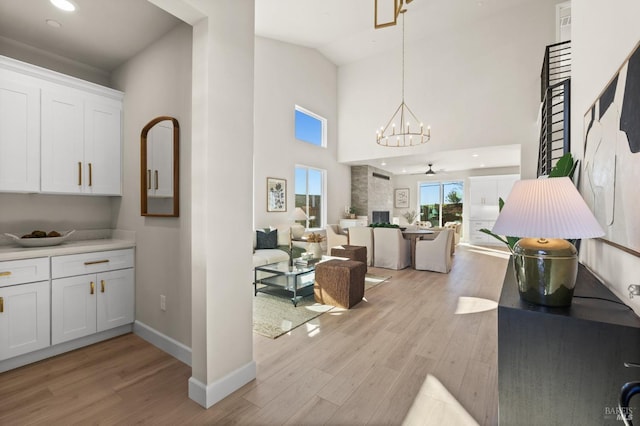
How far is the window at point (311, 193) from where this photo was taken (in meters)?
7.51

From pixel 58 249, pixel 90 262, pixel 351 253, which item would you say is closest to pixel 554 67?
pixel 351 253

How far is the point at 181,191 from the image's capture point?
2.21 meters

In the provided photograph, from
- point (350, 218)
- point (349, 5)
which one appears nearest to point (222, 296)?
point (349, 5)

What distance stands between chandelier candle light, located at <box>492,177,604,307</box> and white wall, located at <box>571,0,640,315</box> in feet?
0.68

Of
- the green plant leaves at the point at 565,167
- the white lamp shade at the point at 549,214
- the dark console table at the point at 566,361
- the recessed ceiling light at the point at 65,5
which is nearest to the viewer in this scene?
the dark console table at the point at 566,361

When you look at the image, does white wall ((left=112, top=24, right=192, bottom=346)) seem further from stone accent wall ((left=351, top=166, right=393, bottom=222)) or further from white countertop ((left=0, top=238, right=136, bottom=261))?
stone accent wall ((left=351, top=166, right=393, bottom=222))

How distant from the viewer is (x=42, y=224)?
2.71 metres

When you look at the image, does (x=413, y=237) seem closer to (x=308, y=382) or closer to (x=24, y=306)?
(x=308, y=382)

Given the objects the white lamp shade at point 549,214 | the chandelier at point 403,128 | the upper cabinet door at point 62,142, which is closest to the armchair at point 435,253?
the chandelier at point 403,128

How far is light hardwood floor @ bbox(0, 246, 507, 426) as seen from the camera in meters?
1.70

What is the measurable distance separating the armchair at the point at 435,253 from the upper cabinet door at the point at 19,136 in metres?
5.58

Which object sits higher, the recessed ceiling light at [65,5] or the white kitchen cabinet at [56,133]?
the recessed ceiling light at [65,5]

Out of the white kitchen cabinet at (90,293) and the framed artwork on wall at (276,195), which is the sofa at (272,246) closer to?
the framed artwork on wall at (276,195)

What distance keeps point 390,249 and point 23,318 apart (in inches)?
202
